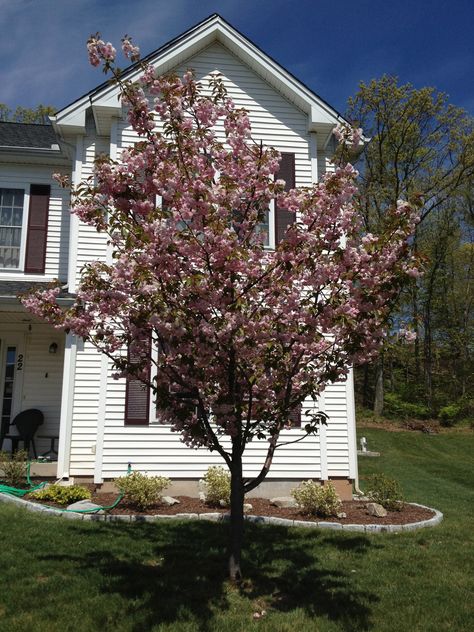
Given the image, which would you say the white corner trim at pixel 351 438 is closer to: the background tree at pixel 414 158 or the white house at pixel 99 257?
the white house at pixel 99 257

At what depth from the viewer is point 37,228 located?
38.5ft

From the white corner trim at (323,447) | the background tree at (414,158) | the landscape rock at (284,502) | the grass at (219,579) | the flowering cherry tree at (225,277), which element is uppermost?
the background tree at (414,158)

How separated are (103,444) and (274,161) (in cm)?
628

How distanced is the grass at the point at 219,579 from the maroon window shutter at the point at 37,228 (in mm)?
5605

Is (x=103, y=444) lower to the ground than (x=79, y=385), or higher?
lower

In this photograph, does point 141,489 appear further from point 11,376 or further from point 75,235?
point 11,376

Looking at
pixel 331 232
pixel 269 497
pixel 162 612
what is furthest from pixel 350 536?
pixel 331 232

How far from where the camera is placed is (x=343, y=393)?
395 inches

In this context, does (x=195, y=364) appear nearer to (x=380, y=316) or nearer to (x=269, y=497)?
(x=380, y=316)

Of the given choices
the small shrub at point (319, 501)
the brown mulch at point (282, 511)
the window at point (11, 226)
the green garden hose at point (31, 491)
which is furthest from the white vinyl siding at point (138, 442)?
the window at point (11, 226)

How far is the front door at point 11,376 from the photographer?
11477 mm

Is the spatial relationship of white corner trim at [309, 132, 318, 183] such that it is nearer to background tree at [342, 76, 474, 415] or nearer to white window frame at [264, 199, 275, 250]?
white window frame at [264, 199, 275, 250]

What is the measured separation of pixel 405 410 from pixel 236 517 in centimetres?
1950

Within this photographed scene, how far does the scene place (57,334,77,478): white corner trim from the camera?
9.39 metres
